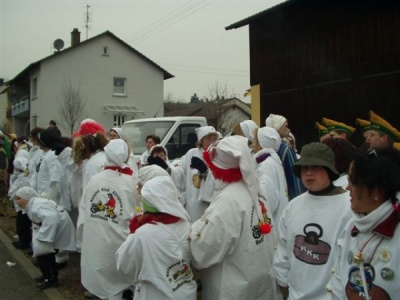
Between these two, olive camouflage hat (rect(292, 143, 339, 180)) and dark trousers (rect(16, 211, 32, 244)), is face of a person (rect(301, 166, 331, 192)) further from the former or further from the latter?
dark trousers (rect(16, 211, 32, 244))

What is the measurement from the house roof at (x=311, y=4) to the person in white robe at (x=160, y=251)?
26.4ft

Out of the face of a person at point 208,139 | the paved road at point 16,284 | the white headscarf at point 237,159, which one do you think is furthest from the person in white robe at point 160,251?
the paved road at point 16,284

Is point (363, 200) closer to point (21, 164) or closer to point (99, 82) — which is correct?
point (21, 164)

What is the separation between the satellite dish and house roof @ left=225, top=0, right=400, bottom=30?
29630 millimetres

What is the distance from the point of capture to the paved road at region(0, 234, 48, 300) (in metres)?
6.18

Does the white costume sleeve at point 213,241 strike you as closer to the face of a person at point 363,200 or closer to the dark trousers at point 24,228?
the face of a person at point 363,200

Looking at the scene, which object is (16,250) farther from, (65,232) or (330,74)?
(330,74)

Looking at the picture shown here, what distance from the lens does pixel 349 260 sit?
244 cm

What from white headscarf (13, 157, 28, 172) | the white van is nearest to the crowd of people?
white headscarf (13, 157, 28, 172)

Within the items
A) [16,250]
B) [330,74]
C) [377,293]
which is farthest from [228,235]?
[330,74]

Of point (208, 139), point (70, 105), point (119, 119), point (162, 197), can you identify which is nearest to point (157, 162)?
point (208, 139)

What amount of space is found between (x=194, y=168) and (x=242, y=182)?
2.88 metres

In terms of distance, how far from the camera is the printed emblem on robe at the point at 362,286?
2.23m

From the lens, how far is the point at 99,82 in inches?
1551
